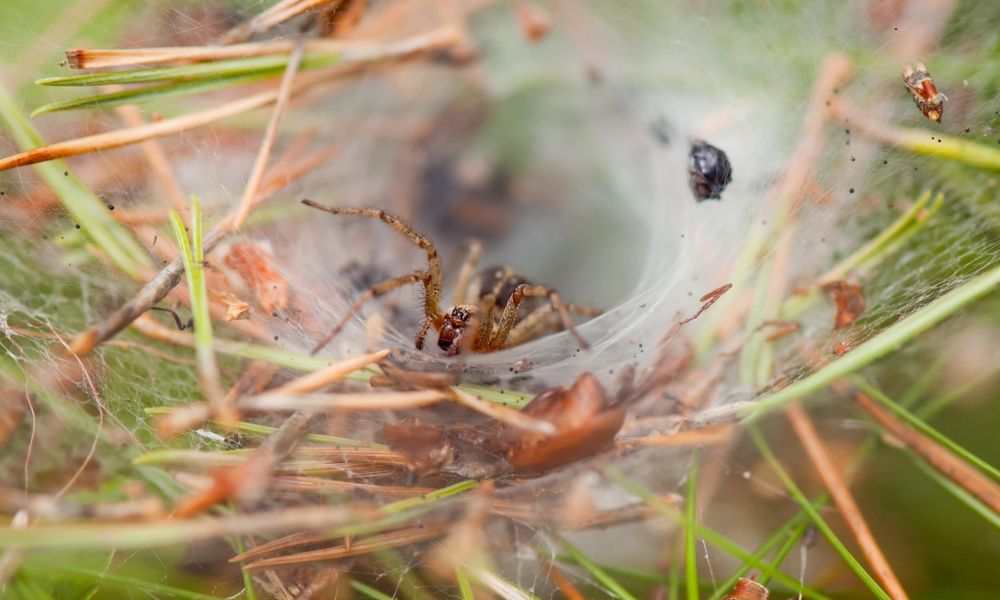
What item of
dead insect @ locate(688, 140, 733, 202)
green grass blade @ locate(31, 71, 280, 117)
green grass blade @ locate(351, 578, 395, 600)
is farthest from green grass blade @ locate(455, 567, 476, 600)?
green grass blade @ locate(31, 71, 280, 117)

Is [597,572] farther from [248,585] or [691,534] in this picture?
[248,585]

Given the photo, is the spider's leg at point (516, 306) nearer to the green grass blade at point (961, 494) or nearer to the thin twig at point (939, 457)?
the thin twig at point (939, 457)

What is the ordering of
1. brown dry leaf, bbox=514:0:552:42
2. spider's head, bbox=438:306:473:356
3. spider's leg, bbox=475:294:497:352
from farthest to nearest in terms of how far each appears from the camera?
1. brown dry leaf, bbox=514:0:552:42
2. spider's leg, bbox=475:294:497:352
3. spider's head, bbox=438:306:473:356

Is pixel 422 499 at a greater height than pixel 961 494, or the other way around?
pixel 961 494

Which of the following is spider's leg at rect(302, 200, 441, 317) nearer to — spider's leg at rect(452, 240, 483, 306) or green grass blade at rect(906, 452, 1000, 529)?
spider's leg at rect(452, 240, 483, 306)

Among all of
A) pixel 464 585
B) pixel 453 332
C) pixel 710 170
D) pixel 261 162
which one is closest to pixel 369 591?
pixel 464 585

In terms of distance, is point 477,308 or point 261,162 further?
point 477,308
